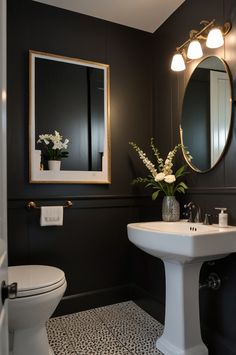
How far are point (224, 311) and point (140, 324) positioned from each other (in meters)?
0.70

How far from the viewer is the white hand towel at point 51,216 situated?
187cm

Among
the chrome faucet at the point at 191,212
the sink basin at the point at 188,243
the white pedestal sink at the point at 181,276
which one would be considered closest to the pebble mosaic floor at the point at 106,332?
the white pedestal sink at the point at 181,276

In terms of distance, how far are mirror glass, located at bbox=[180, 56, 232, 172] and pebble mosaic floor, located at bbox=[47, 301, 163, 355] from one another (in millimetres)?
1195

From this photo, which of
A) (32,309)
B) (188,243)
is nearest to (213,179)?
(188,243)

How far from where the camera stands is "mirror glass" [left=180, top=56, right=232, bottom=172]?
153cm

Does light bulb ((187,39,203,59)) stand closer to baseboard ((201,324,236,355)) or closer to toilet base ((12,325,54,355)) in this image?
baseboard ((201,324,236,355))

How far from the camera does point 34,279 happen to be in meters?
1.40

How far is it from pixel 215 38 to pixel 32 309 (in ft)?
5.97

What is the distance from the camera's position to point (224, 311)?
1441mm

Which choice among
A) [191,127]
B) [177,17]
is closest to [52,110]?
[191,127]

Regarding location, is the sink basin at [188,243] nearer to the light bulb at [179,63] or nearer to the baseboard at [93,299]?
the baseboard at [93,299]

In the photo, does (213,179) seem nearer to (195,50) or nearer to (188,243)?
(188,243)

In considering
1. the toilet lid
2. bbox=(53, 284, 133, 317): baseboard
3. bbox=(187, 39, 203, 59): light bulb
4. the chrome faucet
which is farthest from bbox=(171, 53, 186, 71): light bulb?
bbox=(53, 284, 133, 317): baseboard

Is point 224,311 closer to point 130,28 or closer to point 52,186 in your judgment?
point 52,186
